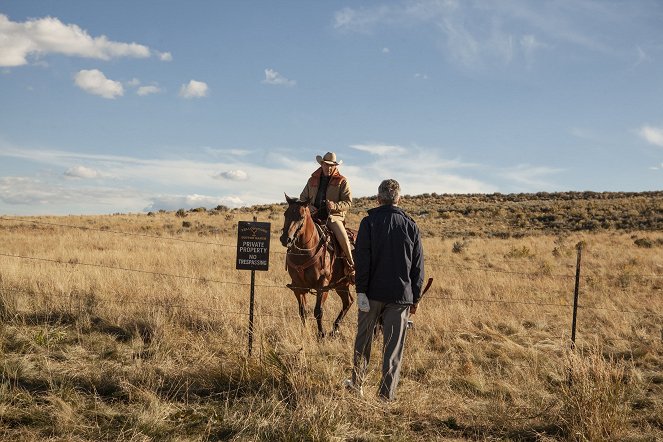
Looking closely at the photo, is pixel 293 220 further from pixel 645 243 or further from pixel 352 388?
pixel 645 243

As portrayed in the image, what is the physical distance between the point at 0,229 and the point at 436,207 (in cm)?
3989

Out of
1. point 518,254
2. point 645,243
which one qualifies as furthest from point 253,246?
point 645,243

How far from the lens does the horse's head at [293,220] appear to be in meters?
7.72

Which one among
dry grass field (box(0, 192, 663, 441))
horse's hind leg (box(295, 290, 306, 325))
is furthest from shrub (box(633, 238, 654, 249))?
horse's hind leg (box(295, 290, 306, 325))

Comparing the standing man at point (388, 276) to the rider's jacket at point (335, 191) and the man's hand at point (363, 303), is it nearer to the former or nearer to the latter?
the man's hand at point (363, 303)

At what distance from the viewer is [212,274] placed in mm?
13703

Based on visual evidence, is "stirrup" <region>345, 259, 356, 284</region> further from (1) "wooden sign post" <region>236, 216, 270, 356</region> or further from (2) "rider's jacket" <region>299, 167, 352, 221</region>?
(1) "wooden sign post" <region>236, 216, 270, 356</region>

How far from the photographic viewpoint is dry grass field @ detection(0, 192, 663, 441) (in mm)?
4984

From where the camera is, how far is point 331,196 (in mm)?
9031

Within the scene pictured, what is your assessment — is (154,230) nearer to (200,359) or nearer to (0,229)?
(0,229)

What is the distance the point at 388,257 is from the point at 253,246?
7.54 feet

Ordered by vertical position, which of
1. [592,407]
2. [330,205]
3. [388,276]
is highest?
[330,205]

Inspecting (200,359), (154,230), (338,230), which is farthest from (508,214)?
(200,359)

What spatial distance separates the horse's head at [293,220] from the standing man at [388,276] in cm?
223
